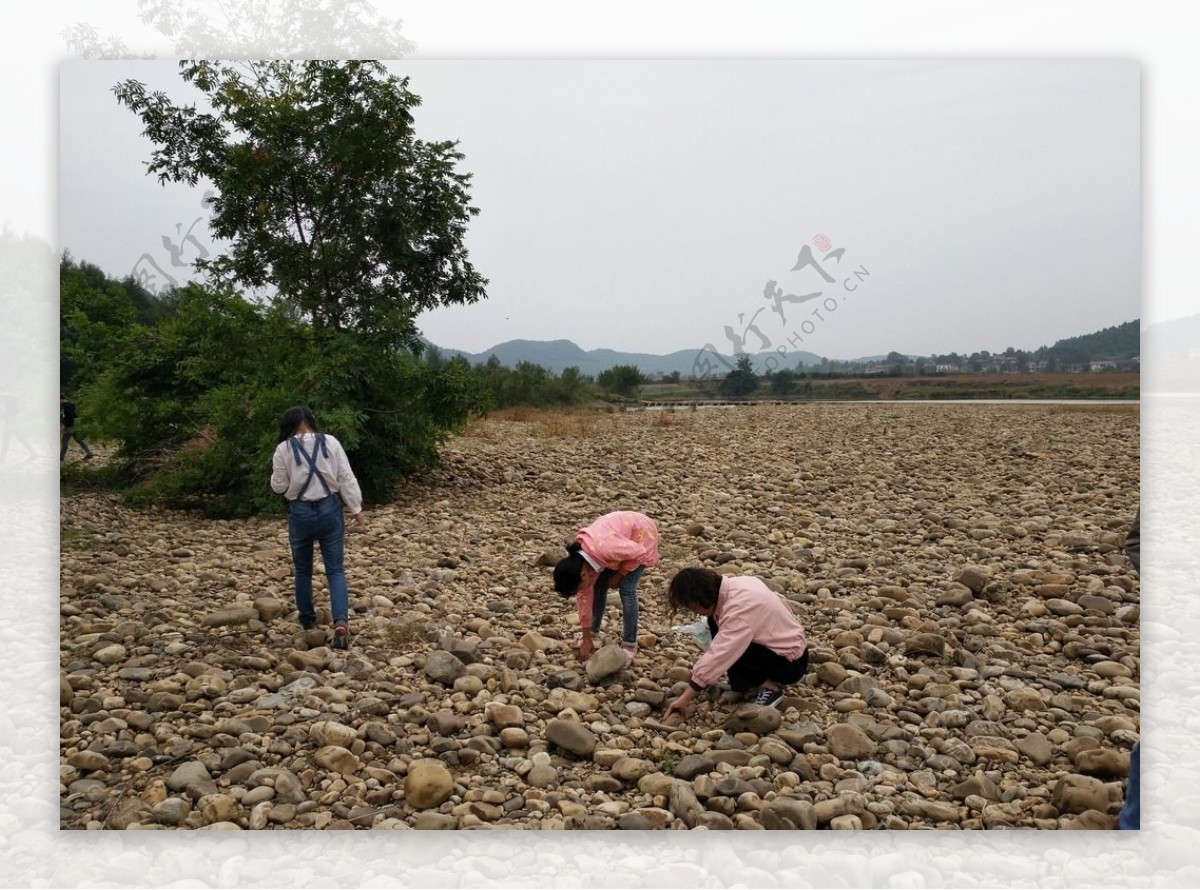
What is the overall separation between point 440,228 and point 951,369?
3.71 m

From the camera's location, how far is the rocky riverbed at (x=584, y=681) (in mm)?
3410

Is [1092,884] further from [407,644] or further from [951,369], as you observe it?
[951,369]

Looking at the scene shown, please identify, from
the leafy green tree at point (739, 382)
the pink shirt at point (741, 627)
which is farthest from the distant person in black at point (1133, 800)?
the leafy green tree at point (739, 382)

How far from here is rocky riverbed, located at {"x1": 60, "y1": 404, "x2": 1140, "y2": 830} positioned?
11.2 ft

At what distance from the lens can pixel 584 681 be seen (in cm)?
429

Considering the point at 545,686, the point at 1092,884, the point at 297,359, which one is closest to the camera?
the point at 1092,884

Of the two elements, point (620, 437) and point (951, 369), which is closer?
point (951, 369)

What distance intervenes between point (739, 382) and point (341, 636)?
22.4ft

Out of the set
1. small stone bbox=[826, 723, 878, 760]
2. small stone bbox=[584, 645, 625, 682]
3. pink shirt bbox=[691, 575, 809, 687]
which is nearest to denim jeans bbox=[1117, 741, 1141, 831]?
small stone bbox=[826, 723, 878, 760]

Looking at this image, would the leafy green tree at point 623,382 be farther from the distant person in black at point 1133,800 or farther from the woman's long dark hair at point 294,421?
the distant person in black at point 1133,800

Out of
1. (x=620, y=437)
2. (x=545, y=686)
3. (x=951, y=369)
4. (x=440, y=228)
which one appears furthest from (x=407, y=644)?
(x=620, y=437)

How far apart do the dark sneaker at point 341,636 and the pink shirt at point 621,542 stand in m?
1.29

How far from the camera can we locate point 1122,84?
430cm

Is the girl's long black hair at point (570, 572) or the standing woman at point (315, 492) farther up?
the standing woman at point (315, 492)
